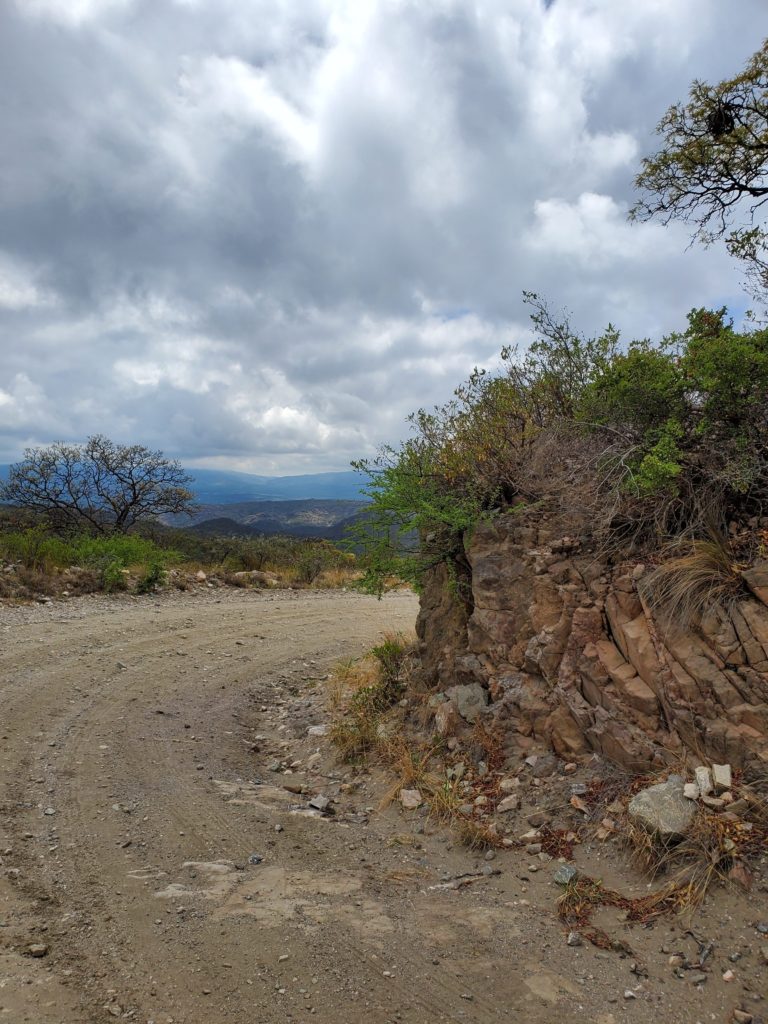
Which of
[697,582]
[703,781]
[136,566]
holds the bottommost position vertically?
[703,781]

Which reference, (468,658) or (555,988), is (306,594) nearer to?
(468,658)

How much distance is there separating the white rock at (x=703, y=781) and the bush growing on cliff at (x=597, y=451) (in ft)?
5.54

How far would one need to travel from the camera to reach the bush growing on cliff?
4.63 m

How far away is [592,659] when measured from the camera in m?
4.62

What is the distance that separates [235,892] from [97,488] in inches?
1009

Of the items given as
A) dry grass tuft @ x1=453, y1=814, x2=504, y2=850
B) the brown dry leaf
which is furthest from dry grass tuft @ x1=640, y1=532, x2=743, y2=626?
dry grass tuft @ x1=453, y1=814, x2=504, y2=850

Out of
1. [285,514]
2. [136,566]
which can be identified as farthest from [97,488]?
[285,514]

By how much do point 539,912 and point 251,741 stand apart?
416 cm

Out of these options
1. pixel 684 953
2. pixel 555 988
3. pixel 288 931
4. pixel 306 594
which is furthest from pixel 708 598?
pixel 306 594

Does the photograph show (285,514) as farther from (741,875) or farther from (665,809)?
(741,875)

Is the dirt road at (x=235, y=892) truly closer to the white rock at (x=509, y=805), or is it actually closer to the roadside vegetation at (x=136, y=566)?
the white rock at (x=509, y=805)

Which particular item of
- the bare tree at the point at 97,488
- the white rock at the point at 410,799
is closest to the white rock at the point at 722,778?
the white rock at the point at 410,799

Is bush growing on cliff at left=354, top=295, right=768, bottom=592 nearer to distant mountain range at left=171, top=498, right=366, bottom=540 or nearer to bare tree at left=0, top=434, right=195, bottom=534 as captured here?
bare tree at left=0, top=434, right=195, bottom=534

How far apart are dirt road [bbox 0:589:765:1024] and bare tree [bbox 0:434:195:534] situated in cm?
1978
